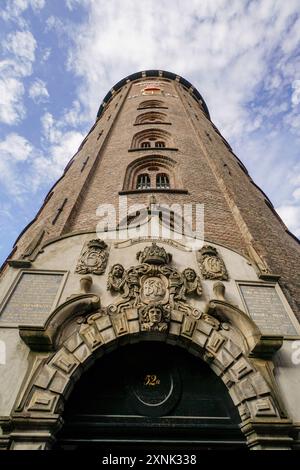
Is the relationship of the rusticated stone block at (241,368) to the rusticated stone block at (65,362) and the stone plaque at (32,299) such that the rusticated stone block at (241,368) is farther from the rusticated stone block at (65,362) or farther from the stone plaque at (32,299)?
the stone plaque at (32,299)

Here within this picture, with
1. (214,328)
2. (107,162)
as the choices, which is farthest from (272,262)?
(107,162)

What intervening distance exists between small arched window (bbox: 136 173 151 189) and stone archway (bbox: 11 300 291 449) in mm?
6745

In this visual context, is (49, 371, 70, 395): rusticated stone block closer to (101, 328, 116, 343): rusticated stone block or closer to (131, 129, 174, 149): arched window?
(101, 328, 116, 343): rusticated stone block

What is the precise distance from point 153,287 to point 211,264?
1.38m

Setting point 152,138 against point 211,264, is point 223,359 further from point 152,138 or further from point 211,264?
point 152,138

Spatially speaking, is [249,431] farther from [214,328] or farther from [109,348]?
[109,348]

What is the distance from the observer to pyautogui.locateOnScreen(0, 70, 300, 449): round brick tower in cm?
415

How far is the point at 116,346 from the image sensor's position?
484 centimetres

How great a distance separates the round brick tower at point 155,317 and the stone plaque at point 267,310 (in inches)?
0.8

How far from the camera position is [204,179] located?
1027 centimetres

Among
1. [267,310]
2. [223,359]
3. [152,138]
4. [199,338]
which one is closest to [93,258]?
[199,338]

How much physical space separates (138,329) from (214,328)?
1.22 metres

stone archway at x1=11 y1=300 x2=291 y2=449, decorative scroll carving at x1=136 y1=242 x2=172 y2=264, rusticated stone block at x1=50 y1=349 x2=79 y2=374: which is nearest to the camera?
stone archway at x1=11 y1=300 x2=291 y2=449

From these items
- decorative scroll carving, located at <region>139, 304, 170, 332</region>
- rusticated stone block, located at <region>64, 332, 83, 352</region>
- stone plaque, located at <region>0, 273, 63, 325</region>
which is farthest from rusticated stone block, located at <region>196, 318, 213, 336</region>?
stone plaque, located at <region>0, 273, 63, 325</region>
